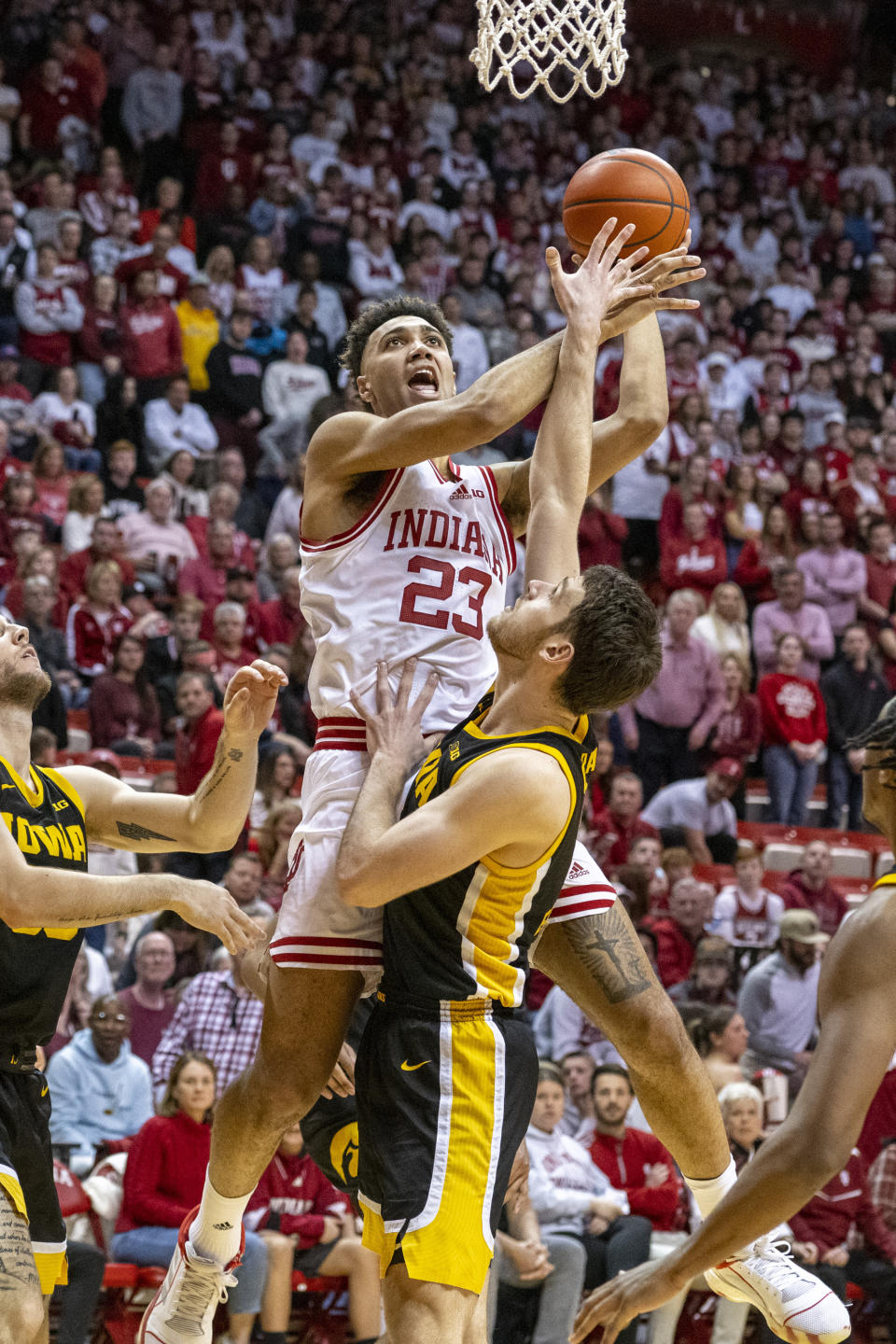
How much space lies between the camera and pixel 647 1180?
8.26 meters

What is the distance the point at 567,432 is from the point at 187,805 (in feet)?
5.24

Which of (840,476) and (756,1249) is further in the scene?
(840,476)

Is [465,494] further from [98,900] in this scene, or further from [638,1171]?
[638,1171]

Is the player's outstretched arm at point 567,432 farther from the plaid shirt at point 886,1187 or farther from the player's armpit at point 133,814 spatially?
the plaid shirt at point 886,1187

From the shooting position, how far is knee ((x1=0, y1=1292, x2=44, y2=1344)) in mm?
4066

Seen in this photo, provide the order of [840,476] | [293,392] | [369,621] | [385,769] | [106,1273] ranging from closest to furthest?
[385,769] → [369,621] → [106,1273] → [293,392] → [840,476]

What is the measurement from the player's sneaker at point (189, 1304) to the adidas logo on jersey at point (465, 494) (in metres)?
2.19

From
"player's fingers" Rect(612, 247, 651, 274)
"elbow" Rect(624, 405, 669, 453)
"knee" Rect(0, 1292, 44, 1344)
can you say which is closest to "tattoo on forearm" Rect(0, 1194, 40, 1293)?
"knee" Rect(0, 1292, 44, 1344)

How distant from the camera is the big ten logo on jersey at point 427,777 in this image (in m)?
4.07

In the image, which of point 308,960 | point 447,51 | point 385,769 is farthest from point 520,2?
point 447,51

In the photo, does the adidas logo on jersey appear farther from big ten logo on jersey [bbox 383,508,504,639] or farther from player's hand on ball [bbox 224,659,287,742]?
player's hand on ball [bbox 224,659,287,742]

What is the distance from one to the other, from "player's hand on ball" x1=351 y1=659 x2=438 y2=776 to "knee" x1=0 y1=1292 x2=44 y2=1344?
1559mm

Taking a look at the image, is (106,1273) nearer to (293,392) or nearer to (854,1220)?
(854,1220)

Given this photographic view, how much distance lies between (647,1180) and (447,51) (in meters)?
13.5
